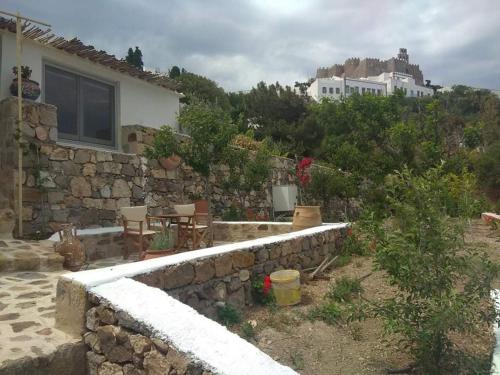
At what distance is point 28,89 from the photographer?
266 inches

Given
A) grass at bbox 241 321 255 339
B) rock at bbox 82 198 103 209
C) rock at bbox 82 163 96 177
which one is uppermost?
rock at bbox 82 163 96 177

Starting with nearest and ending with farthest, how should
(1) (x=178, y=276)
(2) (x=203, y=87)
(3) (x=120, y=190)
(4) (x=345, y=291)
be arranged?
(1) (x=178, y=276) < (4) (x=345, y=291) < (3) (x=120, y=190) < (2) (x=203, y=87)

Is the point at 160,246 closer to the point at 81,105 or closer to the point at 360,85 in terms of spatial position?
the point at 81,105

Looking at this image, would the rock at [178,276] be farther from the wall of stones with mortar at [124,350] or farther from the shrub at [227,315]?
the wall of stones with mortar at [124,350]

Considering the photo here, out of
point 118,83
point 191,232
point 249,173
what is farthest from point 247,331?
point 118,83

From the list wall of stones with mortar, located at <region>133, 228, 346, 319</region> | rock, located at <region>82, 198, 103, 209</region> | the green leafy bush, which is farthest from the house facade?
wall of stones with mortar, located at <region>133, 228, 346, 319</region>

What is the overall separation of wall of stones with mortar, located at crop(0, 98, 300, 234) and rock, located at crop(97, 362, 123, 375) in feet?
13.8

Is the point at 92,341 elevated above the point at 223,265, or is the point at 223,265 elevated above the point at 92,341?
the point at 223,265

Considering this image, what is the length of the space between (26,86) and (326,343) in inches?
225

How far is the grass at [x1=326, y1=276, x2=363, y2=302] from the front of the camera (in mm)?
4957

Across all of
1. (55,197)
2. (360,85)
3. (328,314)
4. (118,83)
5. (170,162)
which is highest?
(360,85)

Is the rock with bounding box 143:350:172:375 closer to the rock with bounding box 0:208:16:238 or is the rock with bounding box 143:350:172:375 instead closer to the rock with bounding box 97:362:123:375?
the rock with bounding box 97:362:123:375

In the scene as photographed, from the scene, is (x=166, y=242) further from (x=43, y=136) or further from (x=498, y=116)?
(x=498, y=116)

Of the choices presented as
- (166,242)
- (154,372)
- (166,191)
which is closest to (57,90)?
(166,191)
